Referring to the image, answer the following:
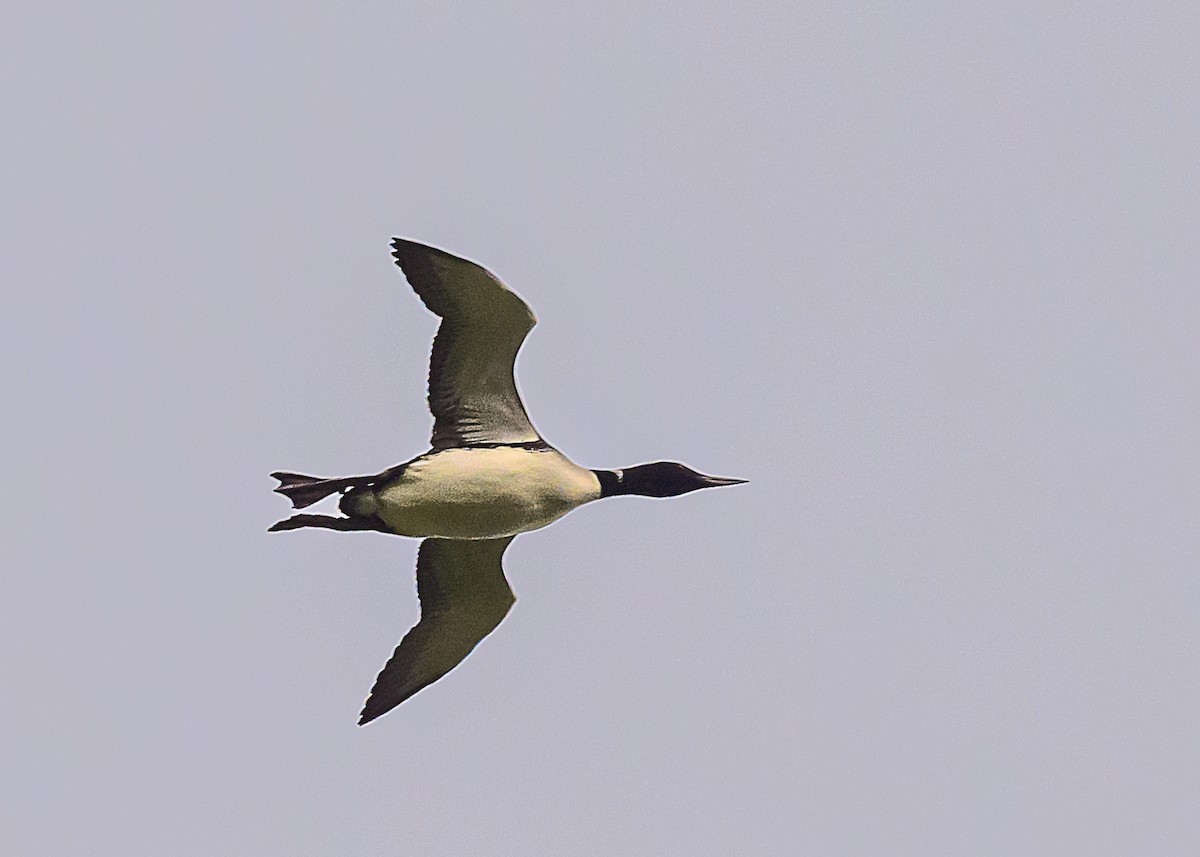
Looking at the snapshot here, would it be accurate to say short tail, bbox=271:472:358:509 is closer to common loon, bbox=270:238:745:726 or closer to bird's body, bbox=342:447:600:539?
common loon, bbox=270:238:745:726

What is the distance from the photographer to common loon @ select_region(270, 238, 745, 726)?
13875mm

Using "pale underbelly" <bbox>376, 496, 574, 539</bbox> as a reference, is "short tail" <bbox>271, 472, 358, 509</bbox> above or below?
above

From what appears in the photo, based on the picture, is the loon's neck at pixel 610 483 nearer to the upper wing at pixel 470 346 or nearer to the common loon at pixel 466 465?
the common loon at pixel 466 465

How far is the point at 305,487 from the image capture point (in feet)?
45.0

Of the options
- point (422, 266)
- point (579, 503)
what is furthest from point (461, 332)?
point (579, 503)

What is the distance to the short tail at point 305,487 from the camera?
1368 cm

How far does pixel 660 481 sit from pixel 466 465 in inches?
69.1

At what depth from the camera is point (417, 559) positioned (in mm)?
15367

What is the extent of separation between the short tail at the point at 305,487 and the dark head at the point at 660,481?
2.14 meters

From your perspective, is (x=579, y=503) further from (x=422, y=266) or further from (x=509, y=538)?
(x=422, y=266)

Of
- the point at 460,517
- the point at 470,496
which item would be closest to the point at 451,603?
the point at 460,517

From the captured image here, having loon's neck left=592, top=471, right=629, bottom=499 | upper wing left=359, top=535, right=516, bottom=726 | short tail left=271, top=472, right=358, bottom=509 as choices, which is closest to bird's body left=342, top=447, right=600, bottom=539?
short tail left=271, top=472, right=358, bottom=509

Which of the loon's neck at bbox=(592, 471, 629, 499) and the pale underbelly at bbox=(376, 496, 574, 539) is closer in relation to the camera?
the pale underbelly at bbox=(376, 496, 574, 539)

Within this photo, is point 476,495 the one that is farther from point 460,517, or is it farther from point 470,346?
point 470,346
